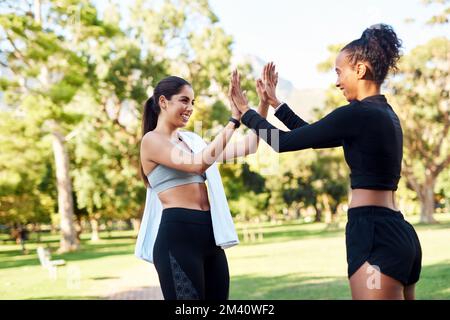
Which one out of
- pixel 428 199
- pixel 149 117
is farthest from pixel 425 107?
pixel 149 117

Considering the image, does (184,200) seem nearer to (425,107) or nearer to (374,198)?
(374,198)

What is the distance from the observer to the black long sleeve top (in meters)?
2.55

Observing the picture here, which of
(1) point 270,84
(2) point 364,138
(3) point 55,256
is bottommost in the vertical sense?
(3) point 55,256

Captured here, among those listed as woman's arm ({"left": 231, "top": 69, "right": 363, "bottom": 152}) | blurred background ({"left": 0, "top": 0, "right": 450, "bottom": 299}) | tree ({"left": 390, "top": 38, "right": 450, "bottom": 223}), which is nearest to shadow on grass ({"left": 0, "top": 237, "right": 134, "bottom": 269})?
blurred background ({"left": 0, "top": 0, "right": 450, "bottom": 299})

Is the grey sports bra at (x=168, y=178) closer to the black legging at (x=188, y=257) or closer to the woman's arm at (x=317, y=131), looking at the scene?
the black legging at (x=188, y=257)

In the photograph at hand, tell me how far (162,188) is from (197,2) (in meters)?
32.5

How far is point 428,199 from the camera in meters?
34.6

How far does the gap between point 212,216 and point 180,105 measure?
626mm

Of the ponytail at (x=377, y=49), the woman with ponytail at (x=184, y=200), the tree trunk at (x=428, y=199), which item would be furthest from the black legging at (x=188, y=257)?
the tree trunk at (x=428, y=199)

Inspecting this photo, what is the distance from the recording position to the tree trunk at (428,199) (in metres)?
34.6

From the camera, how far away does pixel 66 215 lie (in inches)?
1062
